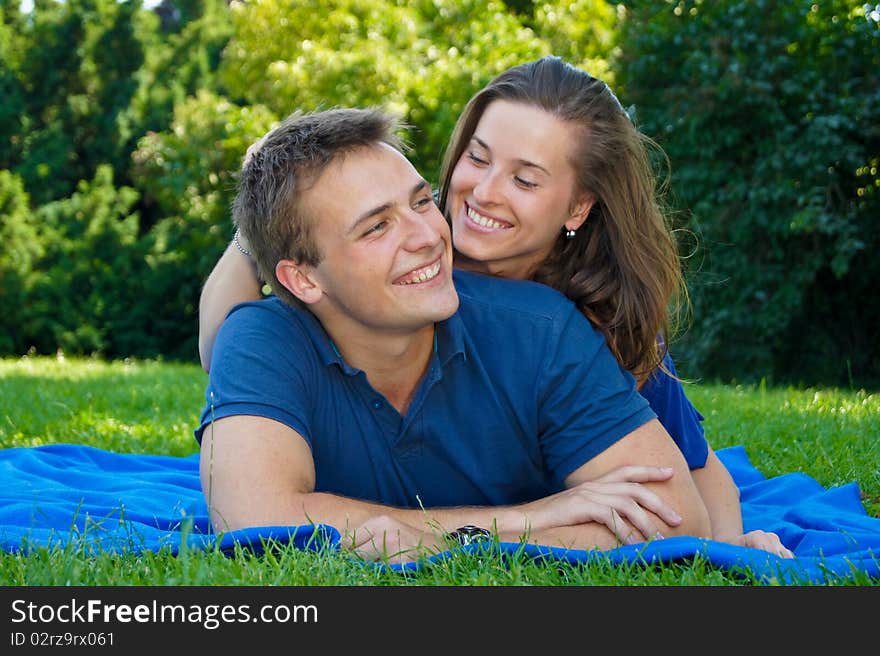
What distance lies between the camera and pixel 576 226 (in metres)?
3.93

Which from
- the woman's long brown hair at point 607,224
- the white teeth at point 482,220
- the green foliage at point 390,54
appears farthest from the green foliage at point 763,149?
the white teeth at point 482,220

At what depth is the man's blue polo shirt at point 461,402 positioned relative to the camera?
3.18m

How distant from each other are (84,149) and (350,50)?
587 centimetres

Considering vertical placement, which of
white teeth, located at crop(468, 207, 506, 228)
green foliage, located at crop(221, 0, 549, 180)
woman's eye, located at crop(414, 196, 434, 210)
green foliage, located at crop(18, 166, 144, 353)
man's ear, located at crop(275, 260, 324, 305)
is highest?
green foliage, located at crop(221, 0, 549, 180)

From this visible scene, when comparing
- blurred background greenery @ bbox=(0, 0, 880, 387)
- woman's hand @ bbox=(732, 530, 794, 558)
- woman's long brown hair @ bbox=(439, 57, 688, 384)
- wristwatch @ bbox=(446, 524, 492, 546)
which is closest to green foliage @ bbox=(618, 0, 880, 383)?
blurred background greenery @ bbox=(0, 0, 880, 387)

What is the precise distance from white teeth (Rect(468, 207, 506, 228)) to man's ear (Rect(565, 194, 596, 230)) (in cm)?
32

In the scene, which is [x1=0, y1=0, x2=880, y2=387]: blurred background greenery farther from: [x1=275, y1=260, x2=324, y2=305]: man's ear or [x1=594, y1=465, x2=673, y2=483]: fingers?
[x1=275, y1=260, x2=324, y2=305]: man's ear

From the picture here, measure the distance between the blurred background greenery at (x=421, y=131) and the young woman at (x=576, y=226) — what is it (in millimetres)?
2131

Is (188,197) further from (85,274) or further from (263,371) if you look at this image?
(263,371)

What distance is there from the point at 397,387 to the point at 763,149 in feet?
25.6

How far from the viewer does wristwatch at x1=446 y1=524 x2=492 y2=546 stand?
→ 111 inches
